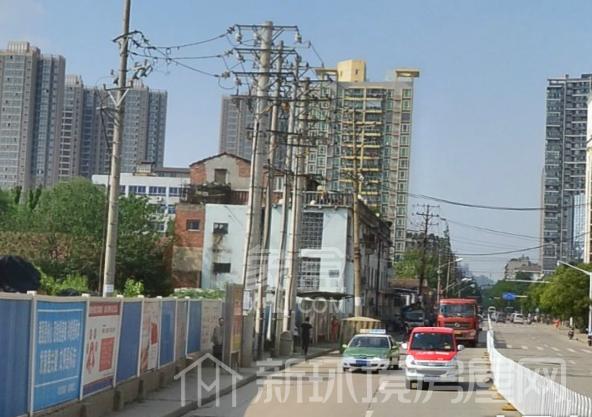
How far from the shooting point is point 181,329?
85.3 ft

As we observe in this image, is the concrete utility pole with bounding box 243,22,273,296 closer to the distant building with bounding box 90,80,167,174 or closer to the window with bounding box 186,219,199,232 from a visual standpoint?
the window with bounding box 186,219,199,232

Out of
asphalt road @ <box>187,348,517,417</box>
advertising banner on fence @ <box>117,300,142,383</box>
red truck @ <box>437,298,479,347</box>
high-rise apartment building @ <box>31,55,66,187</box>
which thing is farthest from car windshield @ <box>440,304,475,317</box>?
high-rise apartment building @ <box>31,55,66,187</box>

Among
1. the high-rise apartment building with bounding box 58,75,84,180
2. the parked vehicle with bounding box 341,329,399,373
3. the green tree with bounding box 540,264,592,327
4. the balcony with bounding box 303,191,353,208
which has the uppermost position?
A: the high-rise apartment building with bounding box 58,75,84,180

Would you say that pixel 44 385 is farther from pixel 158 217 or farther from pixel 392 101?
pixel 392 101

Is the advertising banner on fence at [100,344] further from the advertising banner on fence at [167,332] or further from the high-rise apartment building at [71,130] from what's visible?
the high-rise apartment building at [71,130]

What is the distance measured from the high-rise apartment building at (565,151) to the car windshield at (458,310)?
110897mm

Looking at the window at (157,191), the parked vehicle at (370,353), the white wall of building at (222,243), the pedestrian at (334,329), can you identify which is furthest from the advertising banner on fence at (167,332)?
Answer: the window at (157,191)

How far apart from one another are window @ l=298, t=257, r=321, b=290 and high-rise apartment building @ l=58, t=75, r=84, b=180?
59191 millimetres

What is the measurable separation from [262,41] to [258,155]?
5069mm

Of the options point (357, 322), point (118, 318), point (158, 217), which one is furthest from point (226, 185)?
point (118, 318)

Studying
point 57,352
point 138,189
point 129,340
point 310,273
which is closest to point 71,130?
point 138,189

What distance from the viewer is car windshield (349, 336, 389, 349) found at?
3297cm

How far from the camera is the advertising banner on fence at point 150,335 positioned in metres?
21.2

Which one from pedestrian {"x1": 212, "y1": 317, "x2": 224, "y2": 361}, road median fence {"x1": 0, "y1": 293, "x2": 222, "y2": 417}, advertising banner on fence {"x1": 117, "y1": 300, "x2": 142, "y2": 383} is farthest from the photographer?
pedestrian {"x1": 212, "y1": 317, "x2": 224, "y2": 361}
